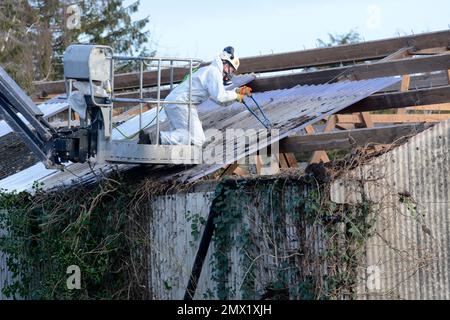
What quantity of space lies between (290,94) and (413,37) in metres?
2.34

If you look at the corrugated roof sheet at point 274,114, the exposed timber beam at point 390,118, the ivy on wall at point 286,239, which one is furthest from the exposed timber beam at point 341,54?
the ivy on wall at point 286,239

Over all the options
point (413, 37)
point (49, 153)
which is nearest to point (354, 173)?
point (49, 153)

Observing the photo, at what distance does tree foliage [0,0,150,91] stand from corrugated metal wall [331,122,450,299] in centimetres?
3249

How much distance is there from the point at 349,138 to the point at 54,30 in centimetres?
3397

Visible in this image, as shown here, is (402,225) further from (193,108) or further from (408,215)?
(193,108)

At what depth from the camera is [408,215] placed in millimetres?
10711

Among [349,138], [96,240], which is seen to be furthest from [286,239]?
[96,240]

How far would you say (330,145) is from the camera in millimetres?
13188

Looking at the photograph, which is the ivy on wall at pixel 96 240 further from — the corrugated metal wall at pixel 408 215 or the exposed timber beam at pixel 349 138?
the corrugated metal wall at pixel 408 215

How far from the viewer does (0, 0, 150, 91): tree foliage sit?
4241cm

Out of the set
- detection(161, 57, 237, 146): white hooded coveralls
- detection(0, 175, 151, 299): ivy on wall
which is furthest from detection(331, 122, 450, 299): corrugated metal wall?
detection(0, 175, 151, 299): ivy on wall

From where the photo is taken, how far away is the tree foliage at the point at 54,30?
139ft

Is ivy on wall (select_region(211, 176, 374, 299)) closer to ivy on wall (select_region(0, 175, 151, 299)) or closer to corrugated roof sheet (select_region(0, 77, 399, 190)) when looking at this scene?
corrugated roof sheet (select_region(0, 77, 399, 190))
